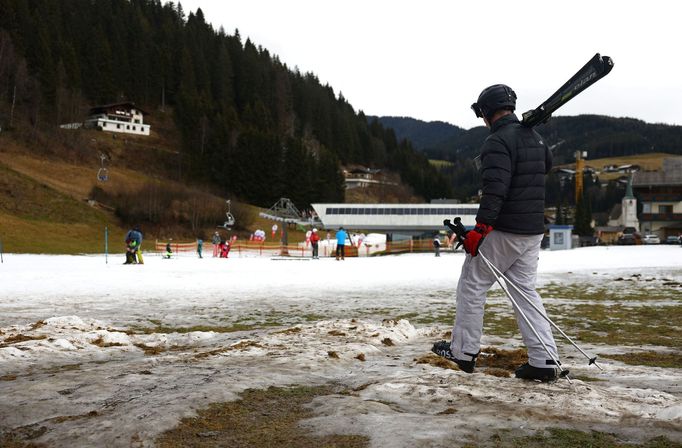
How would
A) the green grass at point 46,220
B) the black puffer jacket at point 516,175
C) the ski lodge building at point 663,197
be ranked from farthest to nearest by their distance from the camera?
the ski lodge building at point 663,197 → the green grass at point 46,220 → the black puffer jacket at point 516,175

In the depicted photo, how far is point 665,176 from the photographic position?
283 feet

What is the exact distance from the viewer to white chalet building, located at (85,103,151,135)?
4259 inches

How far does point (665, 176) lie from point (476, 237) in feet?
313

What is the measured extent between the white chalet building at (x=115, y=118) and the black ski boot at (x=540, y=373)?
115165mm

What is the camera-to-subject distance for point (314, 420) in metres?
3.09

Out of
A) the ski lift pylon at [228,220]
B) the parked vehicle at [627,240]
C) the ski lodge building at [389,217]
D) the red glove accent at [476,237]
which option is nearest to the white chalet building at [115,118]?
the ski lift pylon at [228,220]

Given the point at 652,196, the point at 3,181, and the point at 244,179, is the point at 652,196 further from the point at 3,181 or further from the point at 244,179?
the point at 3,181

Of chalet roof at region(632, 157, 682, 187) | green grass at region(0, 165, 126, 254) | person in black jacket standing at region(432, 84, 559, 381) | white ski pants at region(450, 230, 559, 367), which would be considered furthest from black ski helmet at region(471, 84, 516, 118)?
chalet roof at region(632, 157, 682, 187)

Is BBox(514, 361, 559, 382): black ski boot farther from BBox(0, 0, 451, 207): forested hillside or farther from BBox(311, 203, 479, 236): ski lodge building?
BBox(0, 0, 451, 207): forested hillside

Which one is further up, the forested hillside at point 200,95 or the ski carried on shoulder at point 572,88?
the forested hillside at point 200,95

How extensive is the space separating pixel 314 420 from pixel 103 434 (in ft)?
3.54

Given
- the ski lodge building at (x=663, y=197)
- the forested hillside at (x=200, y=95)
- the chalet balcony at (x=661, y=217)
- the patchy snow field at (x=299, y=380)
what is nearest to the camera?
the patchy snow field at (x=299, y=380)

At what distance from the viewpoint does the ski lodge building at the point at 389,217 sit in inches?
2643

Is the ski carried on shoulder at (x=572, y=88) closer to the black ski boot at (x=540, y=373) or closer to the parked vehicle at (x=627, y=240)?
the black ski boot at (x=540, y=373)
